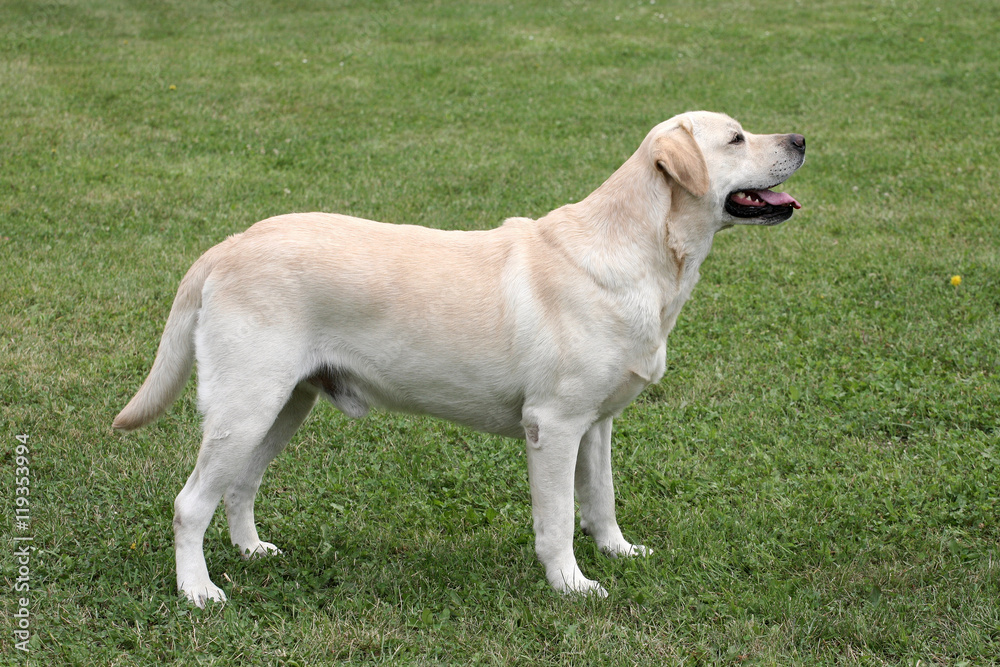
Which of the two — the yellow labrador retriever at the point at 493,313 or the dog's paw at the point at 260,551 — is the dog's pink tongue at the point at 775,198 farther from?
the dog's paw at the point at 260,551

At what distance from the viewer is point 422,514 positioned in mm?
4418

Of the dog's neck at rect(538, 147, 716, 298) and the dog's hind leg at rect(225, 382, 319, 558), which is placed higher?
the dog's neck at rect(538, 147, 716, 298)

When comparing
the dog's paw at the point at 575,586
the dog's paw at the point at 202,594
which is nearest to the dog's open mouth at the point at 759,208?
the dog's paw at the point at 575,586

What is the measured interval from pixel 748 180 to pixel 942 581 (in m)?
1.77

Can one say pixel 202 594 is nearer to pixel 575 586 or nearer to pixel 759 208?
pixel 575 586

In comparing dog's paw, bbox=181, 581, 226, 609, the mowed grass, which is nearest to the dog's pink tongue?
the mowed grass

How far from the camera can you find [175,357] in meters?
3.79

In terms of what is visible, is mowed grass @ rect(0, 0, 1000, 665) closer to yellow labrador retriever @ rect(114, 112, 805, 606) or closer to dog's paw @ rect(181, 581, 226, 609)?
dog's paw @ rect(181, 581, 226, 609)

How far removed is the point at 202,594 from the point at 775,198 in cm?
275

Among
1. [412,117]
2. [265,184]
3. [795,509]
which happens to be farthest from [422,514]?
[412,117]

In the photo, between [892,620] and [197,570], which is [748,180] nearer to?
[892,620]

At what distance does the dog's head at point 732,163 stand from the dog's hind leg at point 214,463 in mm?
1776

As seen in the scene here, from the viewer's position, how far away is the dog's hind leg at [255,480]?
4004 mm

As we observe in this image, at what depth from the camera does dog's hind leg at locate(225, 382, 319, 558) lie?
4.00 metres
